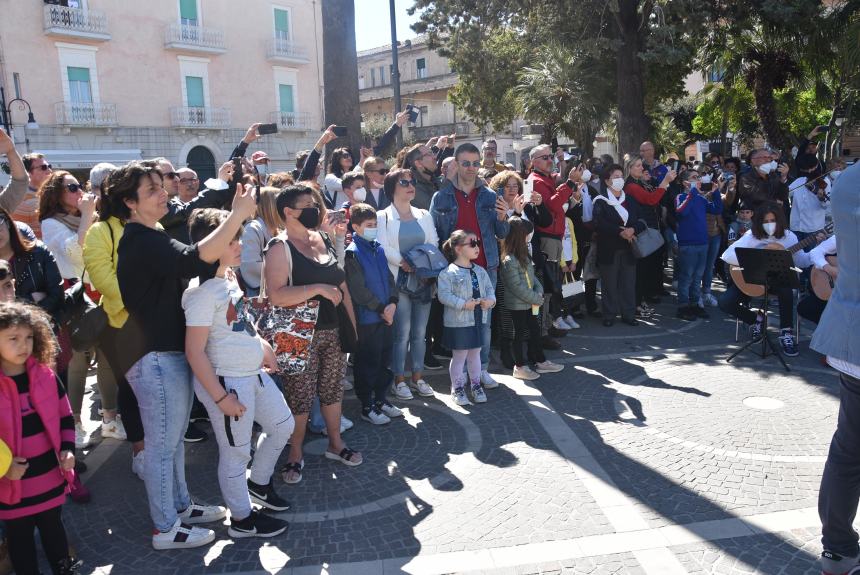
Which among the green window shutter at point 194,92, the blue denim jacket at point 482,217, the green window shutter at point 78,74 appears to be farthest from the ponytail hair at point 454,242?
the green window shutter at point 194,92

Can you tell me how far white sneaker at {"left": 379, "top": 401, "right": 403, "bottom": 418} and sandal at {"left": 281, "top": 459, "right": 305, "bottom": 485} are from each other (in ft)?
3.88

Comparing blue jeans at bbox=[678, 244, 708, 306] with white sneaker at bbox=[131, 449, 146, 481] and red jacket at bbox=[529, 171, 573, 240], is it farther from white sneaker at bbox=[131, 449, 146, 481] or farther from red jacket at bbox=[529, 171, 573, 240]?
white sneaker at bbox=[131, 449, 146, 481]

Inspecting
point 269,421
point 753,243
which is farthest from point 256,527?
point 753,243

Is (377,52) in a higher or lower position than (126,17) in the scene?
higher

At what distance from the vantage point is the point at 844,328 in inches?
119

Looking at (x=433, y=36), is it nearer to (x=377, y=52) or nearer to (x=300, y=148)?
(x=300, y=148)

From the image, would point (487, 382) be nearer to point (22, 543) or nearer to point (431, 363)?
point (431, 363)

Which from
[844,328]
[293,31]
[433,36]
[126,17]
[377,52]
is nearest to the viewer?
[844,328]

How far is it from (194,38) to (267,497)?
2805 centimetres

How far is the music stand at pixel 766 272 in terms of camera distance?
261 inches

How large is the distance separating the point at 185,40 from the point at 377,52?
31522 millimetres

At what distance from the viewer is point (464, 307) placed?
567 centimetres

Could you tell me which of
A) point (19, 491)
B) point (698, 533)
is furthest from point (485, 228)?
point (19, 491)

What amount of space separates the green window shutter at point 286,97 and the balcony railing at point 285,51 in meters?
1.23
